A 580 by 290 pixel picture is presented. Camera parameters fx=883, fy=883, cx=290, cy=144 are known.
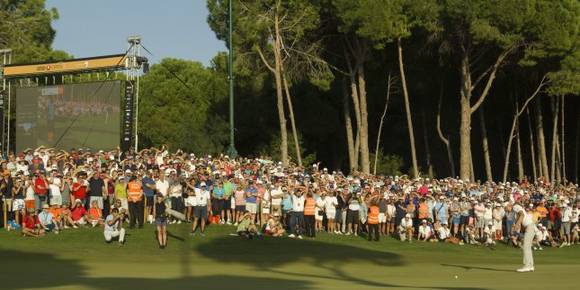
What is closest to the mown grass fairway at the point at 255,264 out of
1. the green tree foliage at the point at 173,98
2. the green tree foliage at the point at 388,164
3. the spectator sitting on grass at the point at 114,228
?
the spectator sitting on grass at the point at 114,228

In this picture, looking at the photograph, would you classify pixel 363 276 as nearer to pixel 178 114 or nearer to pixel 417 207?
pixel 417 207

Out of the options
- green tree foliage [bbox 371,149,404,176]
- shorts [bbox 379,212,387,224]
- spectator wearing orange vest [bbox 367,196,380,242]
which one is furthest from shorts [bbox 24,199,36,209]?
green tree foliage [bbox 371,149,404,176]

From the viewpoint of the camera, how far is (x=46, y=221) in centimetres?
2638

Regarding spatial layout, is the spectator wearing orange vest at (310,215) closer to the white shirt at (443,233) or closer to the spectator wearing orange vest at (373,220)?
the spectator wearing orange vest at (373,220)

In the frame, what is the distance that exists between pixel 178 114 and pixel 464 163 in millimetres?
29871

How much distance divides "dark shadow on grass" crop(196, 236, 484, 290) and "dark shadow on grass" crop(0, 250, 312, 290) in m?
3.55

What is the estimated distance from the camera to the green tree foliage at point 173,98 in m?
62.8

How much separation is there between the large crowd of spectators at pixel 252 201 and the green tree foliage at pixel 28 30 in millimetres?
27512

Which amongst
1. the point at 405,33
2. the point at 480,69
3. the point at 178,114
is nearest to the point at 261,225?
the point at 405,33

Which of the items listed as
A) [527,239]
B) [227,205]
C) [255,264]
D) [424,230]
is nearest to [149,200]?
[227,205]

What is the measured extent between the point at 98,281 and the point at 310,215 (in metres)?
10.9

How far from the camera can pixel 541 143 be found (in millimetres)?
51156

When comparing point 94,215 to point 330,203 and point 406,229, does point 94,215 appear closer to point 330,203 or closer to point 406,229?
point 330,203

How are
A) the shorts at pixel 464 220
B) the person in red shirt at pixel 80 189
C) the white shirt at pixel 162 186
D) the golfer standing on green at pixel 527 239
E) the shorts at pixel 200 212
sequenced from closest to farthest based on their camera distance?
the golfer standing on green at pixel 527 239
the person in red shirt at pixel 80 189
the shorts at pixel 200 212
the white shirt at pixel 162 186
the shorts at pixel 464 220
